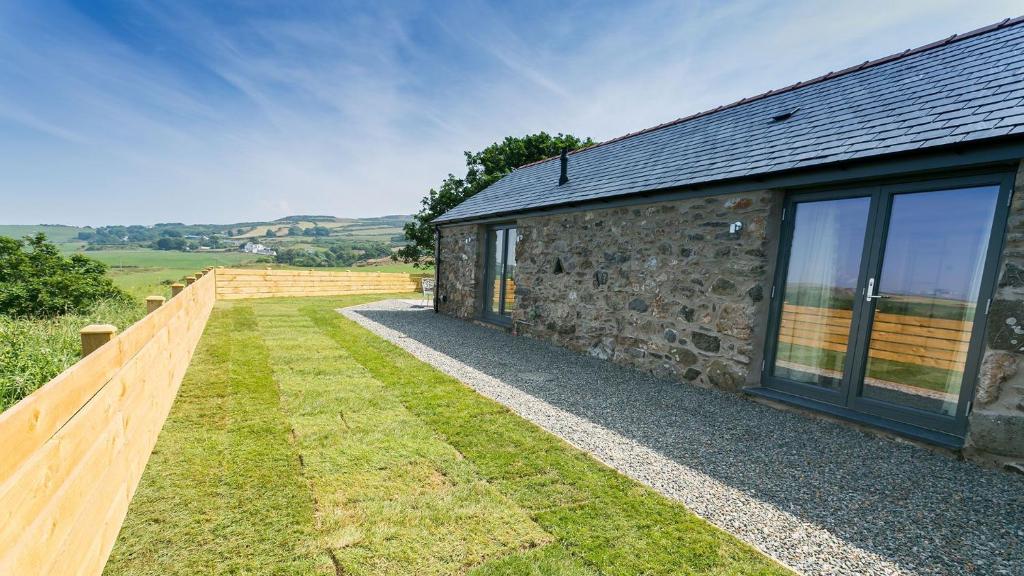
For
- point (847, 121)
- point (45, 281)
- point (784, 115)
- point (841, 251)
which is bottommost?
point (45, 281)

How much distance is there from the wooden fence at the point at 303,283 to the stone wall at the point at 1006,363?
17239mm

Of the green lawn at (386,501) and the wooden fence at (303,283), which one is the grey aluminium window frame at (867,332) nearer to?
the green lawn at (386,501)

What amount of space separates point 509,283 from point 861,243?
248 inches

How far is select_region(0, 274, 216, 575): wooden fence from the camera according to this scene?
3.69 feet

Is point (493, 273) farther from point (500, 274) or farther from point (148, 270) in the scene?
point (148, 270)

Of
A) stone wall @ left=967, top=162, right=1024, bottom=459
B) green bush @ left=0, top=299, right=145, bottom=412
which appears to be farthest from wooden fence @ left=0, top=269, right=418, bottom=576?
stone wall @ left=967, top=162, right=1024, bottom=459

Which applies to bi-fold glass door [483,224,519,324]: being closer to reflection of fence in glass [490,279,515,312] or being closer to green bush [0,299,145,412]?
reflection of fence in glass [490,279,515,312]

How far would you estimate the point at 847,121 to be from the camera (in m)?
4.77

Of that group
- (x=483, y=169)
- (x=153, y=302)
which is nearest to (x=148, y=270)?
(x=483, y=169)

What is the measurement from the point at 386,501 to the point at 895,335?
4.86 metres

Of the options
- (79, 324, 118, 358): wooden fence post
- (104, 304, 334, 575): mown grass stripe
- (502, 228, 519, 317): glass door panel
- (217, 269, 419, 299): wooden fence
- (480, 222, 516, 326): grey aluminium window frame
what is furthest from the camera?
(217, 269, 419, 299): wooden fence

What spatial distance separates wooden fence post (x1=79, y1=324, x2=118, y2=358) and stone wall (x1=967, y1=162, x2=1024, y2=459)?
6.09 m

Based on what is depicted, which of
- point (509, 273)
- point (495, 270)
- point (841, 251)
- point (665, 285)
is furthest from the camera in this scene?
point (495, 270)

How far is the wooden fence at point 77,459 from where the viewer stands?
3.69 feet
